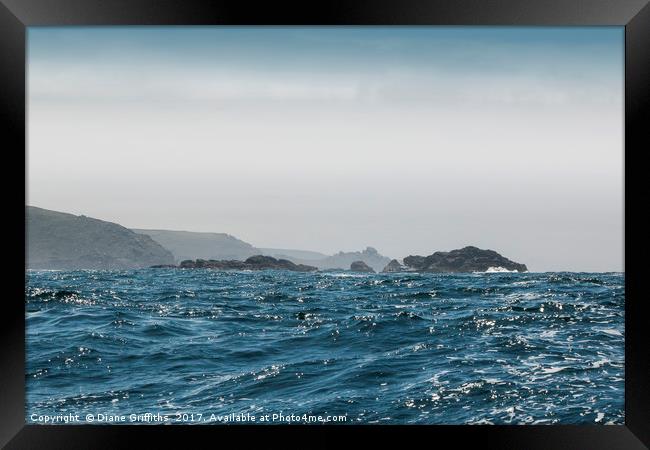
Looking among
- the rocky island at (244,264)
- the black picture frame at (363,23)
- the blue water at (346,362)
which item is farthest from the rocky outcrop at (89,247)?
the black picture frame at (363,23)

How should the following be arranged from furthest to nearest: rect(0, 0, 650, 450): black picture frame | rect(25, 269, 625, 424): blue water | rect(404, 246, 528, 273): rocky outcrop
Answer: rect(404, 246, 528, 273): rocky outcrop, rect(25, 269, 625, 424): blue water, rect(0, 0, 650, 450): black picture frame

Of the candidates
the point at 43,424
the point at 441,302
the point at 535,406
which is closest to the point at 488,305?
the point at 441,302

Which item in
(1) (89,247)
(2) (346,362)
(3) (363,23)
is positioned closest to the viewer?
(3) (363,23)

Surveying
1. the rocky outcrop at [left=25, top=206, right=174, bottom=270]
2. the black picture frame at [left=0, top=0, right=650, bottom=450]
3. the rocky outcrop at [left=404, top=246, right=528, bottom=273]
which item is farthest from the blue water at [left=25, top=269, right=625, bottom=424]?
the rocky outcrop at [left=25, top=206, right=174, bottom=270]

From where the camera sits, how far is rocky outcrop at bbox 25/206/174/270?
4141 centimetres

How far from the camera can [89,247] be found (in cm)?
4441

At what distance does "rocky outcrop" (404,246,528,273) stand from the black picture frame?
2298cm

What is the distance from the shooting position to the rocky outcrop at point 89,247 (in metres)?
41.4

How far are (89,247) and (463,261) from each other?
1201 inches

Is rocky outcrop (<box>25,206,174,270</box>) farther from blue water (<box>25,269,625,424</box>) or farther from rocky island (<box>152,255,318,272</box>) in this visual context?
blue water (<box>25,269,625,424</box>)

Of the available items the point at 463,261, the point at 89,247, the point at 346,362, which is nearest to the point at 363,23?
the point at 346,362

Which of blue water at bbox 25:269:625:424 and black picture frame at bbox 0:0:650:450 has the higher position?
black picture frame at bbox 0:0:650:450

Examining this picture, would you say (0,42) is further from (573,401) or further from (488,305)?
(488,305)

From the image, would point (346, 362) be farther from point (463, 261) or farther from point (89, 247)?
point (89, 247)
